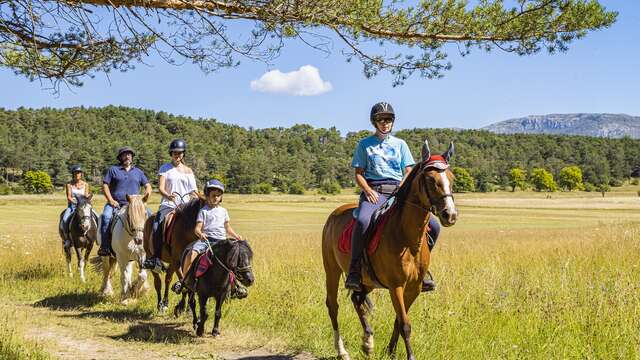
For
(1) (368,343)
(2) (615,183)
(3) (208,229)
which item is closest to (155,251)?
(3) (208,229)

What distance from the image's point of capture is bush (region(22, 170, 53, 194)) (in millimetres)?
115512

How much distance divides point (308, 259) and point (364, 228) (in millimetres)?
6754

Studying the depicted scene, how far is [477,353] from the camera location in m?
5.59

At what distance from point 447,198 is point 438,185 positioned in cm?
15

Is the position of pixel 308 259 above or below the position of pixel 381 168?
below

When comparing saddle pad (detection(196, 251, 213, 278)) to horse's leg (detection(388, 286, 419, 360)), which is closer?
horse's leg (detection(388, 286, 419, 360))

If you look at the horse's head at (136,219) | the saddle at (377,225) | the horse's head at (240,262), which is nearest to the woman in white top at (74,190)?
the horse's head at (136,219)

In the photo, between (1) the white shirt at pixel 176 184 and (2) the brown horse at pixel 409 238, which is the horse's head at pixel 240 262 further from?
(1) the white shirt at pixel 176 184

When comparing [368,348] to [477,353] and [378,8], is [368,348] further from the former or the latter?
[378,8]

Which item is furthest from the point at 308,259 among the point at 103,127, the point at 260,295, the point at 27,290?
the point at 103,127

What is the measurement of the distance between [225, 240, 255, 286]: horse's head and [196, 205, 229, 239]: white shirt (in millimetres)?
438

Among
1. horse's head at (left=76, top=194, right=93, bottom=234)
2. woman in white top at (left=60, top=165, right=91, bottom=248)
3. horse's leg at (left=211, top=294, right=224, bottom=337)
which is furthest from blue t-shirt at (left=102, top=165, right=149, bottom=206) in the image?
horse's leg at (left=211, top=294, right=224, bottom=337)

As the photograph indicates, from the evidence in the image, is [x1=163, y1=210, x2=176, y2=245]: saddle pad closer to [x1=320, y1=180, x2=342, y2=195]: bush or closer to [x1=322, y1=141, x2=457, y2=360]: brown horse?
[x1=322, y1=141, x2=457, y2=360]: brown horse

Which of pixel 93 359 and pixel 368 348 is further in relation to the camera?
pixel 93 359
